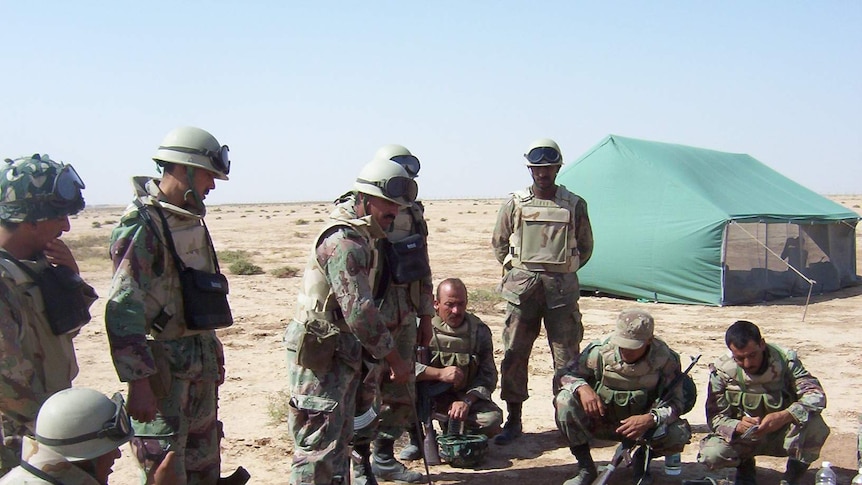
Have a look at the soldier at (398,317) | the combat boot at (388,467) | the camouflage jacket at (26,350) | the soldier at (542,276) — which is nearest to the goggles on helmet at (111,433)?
the camouflage jacket at (26,350)

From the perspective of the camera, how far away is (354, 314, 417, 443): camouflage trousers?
3.87 meters

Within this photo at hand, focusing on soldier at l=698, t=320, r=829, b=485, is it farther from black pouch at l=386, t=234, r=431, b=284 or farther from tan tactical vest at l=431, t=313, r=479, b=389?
black pouch at l=386, t=234, r=431, b=284

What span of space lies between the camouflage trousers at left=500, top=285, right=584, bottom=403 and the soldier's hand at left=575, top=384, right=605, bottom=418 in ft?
3.06

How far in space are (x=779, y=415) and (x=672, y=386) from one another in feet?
1.94

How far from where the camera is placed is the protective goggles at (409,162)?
15.8 feet

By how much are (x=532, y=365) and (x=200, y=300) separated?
5.13m

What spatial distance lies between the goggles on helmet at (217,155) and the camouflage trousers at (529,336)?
2.89m

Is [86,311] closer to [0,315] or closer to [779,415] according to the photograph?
[0,315]

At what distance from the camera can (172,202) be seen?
319 cm

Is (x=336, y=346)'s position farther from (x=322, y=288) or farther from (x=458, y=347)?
(x=458, y=347)

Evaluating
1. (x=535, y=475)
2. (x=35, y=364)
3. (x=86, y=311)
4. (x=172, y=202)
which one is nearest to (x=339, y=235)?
(x=172, y=202)

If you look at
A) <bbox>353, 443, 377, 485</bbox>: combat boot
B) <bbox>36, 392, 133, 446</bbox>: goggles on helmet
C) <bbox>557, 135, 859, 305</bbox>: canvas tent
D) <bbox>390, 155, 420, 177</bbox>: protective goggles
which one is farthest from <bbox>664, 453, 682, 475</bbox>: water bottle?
<bbox>557, 135, 859, 305</bbox>: canvas tent

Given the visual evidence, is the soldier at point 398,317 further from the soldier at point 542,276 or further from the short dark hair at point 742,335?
the short dark hair at point 742,335

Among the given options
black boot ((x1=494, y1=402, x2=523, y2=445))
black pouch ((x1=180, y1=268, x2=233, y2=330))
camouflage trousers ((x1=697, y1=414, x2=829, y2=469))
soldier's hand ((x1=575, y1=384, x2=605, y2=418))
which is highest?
black pouch ((x1=180, y1=268, x2=233, y2=330))
